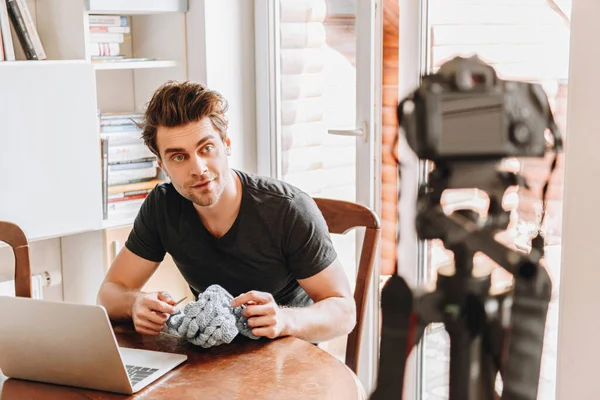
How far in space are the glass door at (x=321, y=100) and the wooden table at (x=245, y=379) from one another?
78 centimetres

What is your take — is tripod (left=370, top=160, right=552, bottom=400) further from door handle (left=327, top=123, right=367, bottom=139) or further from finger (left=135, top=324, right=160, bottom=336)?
door handle (left=327, top=123, right=367, bottom=139)

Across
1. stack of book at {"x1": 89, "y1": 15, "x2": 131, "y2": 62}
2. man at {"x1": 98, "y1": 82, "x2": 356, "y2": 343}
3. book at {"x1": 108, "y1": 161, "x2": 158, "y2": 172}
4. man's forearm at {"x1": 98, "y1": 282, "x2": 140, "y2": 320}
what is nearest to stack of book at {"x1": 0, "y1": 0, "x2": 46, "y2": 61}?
stack of book at {"x1": 89, "y1": 15, "x2": 131, "y2": 62}

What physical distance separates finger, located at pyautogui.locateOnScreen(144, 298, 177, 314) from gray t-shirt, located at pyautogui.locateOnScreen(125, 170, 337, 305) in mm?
260

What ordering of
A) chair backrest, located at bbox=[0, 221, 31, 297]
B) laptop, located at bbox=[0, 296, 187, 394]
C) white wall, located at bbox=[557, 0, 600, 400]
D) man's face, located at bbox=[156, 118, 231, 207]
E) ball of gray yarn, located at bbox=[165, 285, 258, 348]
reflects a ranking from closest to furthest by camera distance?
white wall, located at bbox=[557, 0, 600, 400] < laptop, located at bbox=[0, 296, 187, 394] < ball of gray yarn, located at bbox=[165, 285, 258, 348] < man's face, located at bbox=[156, 118, 231, 207] < chair backrest, located at bbox=[0, 221, 31, 297]

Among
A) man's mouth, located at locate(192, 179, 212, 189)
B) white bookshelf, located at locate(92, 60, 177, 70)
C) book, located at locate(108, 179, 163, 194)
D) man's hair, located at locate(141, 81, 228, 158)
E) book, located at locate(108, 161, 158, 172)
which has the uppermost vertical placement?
white bookshelf, located at locate(92, 60, 177, 70)

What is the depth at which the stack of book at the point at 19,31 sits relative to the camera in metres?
2.16

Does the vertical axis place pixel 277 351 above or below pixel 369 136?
below

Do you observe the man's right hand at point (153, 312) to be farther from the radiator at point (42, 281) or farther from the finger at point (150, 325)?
the radiator at point (42, 281)

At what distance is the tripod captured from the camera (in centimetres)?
45

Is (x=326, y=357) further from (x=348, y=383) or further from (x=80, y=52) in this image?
(x=80, y=52)

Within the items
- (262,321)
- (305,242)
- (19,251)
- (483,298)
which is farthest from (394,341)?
(19,251)

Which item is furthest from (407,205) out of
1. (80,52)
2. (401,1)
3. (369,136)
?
(80,52)

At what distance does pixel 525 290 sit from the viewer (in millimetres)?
454

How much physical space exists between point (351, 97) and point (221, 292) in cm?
96
